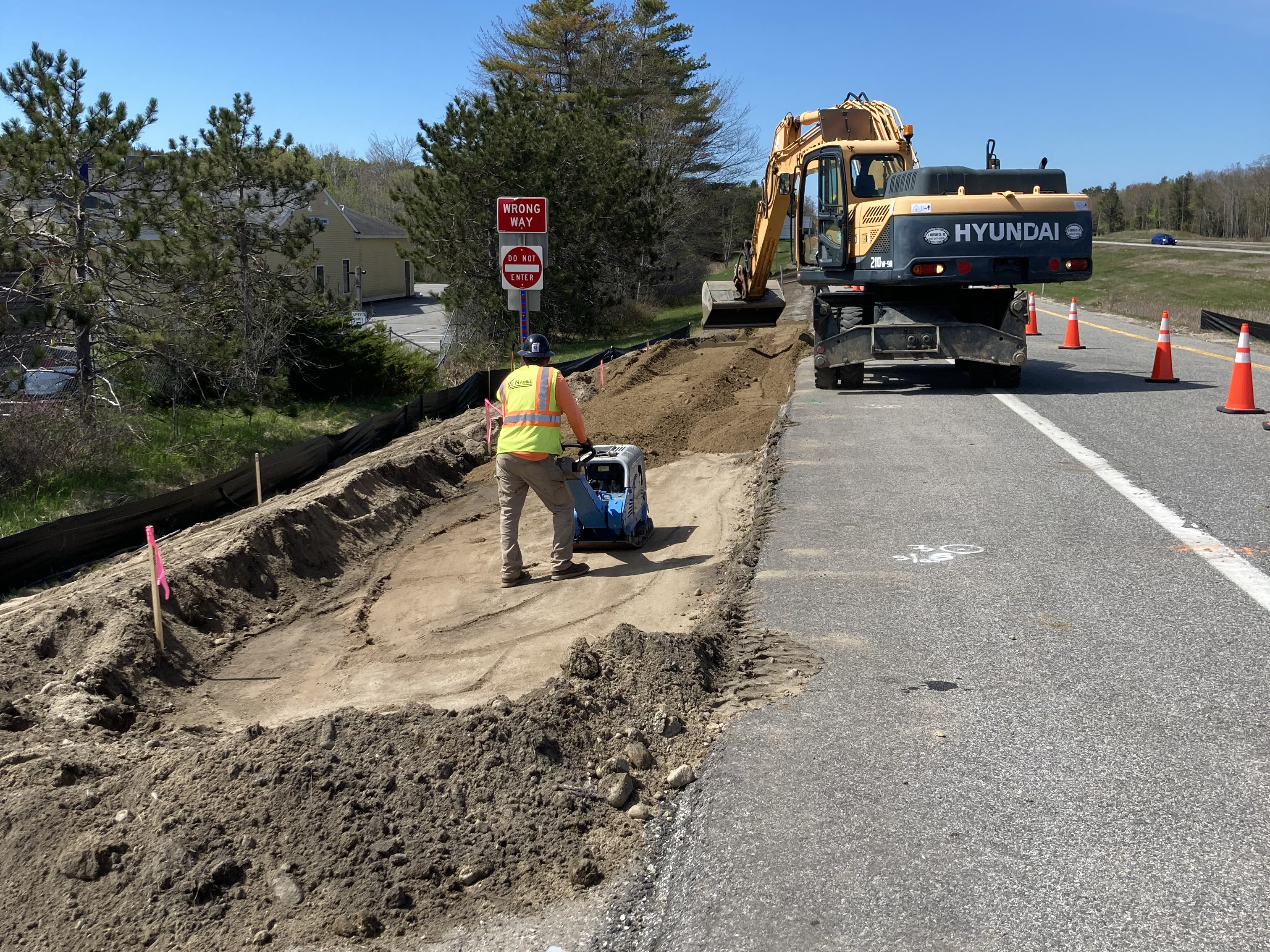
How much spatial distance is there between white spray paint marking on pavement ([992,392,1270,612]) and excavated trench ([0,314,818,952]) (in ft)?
8.91

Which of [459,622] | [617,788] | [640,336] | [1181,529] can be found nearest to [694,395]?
A: [459,622]

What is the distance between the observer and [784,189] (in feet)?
57.8

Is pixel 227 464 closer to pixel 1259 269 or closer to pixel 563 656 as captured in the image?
pixel 563 656

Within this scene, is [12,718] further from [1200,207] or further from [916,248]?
[1200,207]

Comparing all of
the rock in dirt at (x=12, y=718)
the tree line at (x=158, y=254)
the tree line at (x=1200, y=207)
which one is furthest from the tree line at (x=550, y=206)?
the tree line at (x=1200, y=207)

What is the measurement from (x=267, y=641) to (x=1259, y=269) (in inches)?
2959

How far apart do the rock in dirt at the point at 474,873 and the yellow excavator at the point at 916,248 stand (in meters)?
12.1

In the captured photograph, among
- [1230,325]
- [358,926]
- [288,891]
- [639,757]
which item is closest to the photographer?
[358,926]

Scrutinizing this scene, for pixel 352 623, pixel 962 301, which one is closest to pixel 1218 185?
pixel 962 301

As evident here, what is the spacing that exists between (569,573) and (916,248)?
782 centimetres

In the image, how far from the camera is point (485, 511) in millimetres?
11938

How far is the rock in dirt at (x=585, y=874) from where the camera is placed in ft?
12.6

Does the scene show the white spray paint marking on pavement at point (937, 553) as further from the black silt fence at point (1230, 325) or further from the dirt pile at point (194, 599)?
the black silt fence at point (1230, 325)

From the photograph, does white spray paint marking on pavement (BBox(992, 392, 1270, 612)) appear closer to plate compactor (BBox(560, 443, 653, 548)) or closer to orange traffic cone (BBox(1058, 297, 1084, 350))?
→ plate compactor (BBox(560, 443, 653, 548))
